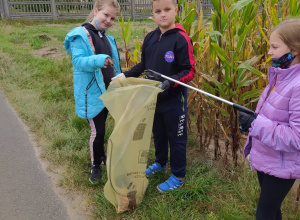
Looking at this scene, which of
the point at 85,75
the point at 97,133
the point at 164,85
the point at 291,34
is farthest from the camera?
the point at 97,133

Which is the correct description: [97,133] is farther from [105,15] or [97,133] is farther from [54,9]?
[54,9]

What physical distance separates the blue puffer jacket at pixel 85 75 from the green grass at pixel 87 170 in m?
0.70

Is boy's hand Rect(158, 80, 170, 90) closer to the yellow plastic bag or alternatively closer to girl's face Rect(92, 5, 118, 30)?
the yellow plastic bag

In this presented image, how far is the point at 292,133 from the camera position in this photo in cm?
142

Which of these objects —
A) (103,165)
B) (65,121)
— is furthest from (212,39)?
(65,121)

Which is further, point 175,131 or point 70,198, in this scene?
point 70,198

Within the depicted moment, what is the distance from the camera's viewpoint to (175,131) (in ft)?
7.84

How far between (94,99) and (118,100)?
0.47 m

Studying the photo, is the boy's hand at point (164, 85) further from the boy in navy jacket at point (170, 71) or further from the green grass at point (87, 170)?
the green grass at point (87, 170)

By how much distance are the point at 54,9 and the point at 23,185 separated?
35.2 feet

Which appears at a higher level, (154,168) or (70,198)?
(154,168)

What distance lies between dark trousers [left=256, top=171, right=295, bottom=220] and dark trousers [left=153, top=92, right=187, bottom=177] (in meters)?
0.80

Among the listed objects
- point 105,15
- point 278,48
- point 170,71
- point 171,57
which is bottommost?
point 170,71

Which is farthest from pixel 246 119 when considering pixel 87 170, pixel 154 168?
pixel 87 170
